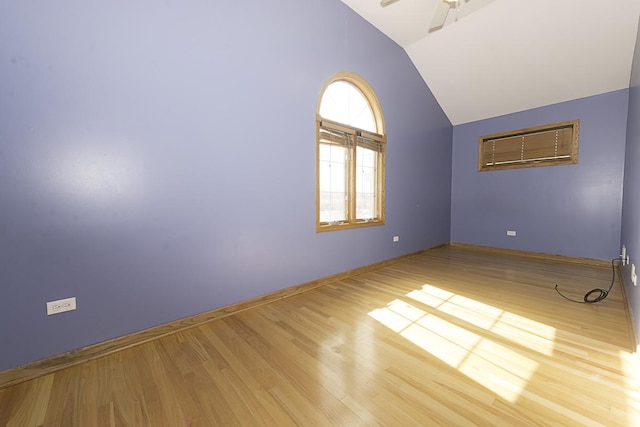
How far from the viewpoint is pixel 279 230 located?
8.89 feet

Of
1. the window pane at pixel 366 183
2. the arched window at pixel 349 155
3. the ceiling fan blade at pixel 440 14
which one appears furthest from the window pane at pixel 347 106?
the ceiling fan blade at pixel 440 14

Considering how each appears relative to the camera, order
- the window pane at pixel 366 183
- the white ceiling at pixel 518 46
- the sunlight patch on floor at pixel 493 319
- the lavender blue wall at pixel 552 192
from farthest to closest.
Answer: the lavender blue wall at pixel 552 192 < the window pane at pixel 366 183 < the white ceiling at pixel 518 46 < the sunlight patch on floor at pixel 493 319

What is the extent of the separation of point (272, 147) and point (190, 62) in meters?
0.97

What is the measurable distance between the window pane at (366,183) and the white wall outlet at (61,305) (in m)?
3.02

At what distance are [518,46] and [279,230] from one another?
14.2ft

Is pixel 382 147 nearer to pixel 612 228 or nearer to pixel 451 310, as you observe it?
pixel 451 310

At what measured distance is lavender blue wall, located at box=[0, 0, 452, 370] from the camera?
1.52 m

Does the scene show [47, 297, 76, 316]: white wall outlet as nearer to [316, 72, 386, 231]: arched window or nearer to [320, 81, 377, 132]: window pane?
[316, 72, 386, 231]: arched window

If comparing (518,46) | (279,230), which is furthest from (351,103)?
(518,46)

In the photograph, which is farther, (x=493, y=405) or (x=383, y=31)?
(x=383, y=31)

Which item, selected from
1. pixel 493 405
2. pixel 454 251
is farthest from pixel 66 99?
pixel 454 251

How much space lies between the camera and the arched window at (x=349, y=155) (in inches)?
125

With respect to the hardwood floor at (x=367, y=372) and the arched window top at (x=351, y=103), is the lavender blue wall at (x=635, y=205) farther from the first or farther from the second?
the arched window top at (x=351, y=103)

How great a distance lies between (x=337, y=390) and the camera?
139 centimetres
